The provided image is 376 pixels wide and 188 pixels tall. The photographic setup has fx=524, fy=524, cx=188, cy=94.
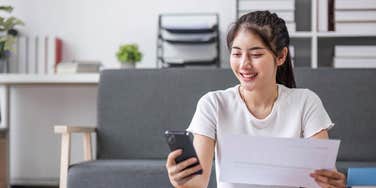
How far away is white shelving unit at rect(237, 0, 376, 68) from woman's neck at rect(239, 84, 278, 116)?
66.4 inches

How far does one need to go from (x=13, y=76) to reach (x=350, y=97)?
1838 millimetres

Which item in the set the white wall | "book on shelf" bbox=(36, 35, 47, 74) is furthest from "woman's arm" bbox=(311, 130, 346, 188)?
"book on shelf" bbox=(36, 35, 47, 74)

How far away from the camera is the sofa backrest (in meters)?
2.44

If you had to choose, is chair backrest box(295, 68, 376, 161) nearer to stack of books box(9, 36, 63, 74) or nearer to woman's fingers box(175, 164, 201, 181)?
woman's fingers box(175, 164, 201, 181)

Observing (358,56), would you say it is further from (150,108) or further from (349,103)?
(150,108)


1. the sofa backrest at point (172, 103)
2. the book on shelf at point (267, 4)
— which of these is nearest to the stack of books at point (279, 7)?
the book on shelf at point (267, 4)

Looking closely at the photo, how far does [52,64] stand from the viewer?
3.22 metres

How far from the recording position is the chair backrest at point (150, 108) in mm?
2518

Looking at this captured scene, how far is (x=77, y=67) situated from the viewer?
3010mm

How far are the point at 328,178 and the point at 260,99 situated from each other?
295 millimetres

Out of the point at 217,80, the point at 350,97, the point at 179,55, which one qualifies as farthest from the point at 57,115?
the point at 350,97

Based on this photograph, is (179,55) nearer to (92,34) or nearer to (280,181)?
(92,34)

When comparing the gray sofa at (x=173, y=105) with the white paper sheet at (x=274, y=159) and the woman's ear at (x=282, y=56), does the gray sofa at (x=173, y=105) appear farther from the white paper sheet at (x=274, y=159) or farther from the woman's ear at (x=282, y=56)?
the white paper sheet at (x=274, y=159)

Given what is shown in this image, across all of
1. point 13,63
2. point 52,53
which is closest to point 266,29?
point 52,53
